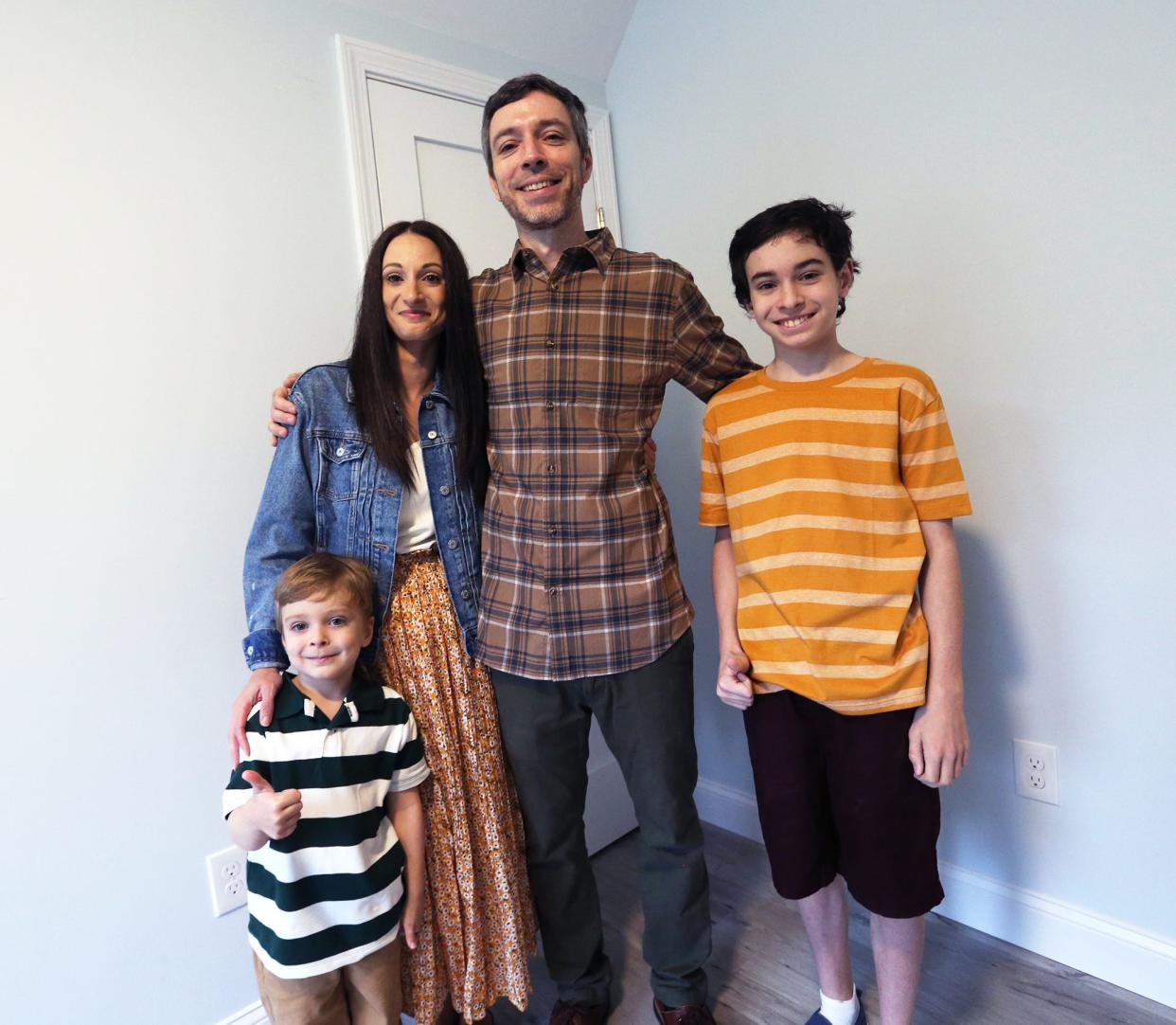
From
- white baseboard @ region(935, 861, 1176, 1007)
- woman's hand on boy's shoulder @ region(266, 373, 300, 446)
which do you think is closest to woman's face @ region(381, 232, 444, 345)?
woman's hand on boy's shoulder @ region(266, 373, 300, 446)

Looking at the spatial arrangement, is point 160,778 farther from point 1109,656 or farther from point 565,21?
point 565,21

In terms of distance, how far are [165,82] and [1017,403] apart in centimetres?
177

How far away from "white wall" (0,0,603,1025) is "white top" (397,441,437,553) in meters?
0.41

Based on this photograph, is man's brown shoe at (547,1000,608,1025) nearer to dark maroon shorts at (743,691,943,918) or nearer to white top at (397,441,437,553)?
dark maroon shorts at (743,691,943,918)

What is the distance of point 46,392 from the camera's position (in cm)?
126

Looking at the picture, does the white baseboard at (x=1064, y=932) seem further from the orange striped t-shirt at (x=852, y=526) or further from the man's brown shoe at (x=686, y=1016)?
the orange striped t-shirt at (x=852, y=526)

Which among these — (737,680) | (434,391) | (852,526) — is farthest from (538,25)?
(737,680)

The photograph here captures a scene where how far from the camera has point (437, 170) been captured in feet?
5.90

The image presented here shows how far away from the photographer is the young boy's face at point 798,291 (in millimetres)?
1151

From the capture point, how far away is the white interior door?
66.0 inches

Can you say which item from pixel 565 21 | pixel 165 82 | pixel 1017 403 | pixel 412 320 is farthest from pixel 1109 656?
pixel 165 82

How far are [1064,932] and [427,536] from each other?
1.53 m

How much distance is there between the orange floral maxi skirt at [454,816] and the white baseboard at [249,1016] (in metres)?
0.42

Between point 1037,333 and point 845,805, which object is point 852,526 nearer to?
point 845,805
